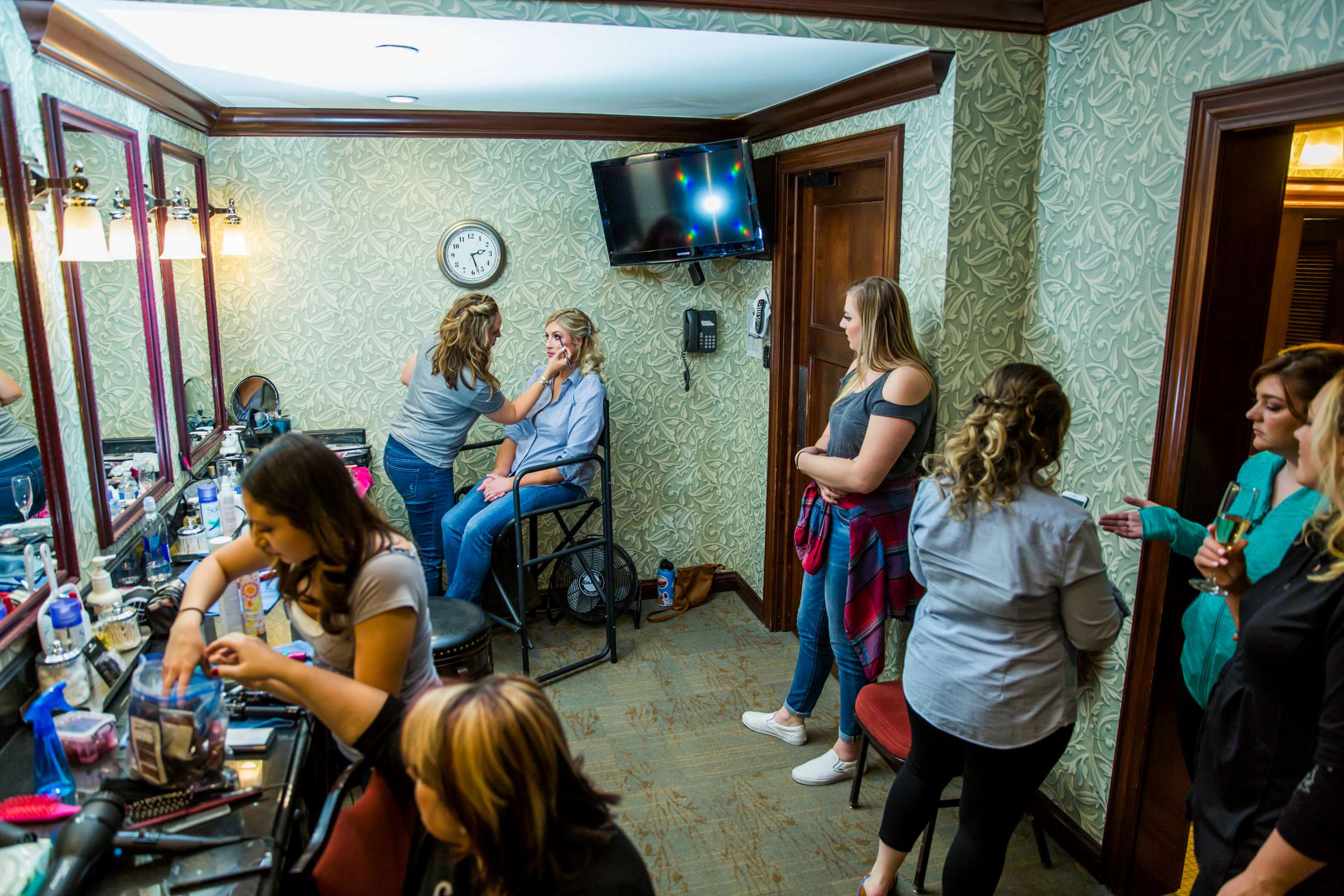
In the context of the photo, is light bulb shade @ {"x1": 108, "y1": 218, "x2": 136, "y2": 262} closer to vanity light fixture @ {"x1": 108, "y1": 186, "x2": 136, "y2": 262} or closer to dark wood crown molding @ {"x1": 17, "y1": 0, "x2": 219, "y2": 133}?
vanity light fixture @ {"x1": 108, "y1": 186, "x2": 136, "y2": 262}

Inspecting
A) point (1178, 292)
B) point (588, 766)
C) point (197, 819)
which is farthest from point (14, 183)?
point (1178, 292)

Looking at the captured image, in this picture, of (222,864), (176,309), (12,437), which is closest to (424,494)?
(176,309)

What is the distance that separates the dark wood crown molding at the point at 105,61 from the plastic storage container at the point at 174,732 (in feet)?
4.74

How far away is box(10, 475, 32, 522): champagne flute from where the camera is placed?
1865mm

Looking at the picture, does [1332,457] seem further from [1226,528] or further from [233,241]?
[233,241]

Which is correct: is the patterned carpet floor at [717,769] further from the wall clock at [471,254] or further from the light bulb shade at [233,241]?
the light bulb shade at [233,241]

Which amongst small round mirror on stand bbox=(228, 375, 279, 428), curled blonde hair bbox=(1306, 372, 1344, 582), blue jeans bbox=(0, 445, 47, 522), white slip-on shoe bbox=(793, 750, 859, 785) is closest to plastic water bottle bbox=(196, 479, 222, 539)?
blue jeans bbox=(0, 445, 47, 522)

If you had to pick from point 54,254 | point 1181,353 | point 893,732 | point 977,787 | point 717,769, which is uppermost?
point 54,254

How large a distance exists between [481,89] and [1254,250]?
2439 millimetres

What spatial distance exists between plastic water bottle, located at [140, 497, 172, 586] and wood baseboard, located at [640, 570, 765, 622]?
7.13ft

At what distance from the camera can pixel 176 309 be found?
3064 mm

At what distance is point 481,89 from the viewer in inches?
124

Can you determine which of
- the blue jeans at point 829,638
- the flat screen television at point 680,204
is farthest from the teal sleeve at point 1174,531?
the flat screen television at point 680,204

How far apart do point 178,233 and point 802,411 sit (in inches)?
93.3
